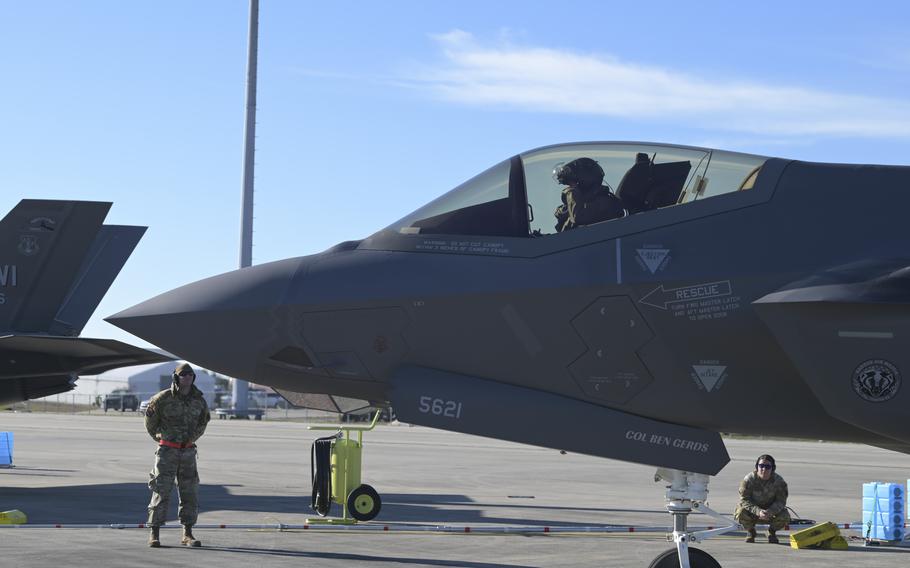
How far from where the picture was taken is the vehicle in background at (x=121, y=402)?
84.1 metres

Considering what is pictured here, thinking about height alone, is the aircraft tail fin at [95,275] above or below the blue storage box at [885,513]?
above

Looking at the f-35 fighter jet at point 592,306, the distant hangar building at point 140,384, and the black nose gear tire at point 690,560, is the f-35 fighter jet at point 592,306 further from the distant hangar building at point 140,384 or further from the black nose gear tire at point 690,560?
the distant hangar building at point 140,384

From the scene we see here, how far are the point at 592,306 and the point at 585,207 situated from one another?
0.73 meters

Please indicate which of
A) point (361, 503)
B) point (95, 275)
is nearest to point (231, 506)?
point (361, 503)

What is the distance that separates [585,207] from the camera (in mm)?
7938

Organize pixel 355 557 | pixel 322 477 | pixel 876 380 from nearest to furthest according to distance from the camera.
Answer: pixel 876 380 → pixel 355 557 → pixel 322 477

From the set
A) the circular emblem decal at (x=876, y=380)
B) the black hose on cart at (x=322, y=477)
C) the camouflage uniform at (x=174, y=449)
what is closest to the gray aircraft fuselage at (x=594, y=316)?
the circular emblem decal at (x=876, y=380)

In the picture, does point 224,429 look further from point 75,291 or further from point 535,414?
point 535,414

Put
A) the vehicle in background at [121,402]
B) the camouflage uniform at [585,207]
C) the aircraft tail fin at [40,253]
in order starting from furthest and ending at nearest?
the vehicle in background at [121,402] < the aircraft tail fin at [40,253] < the camouflage uniform at [585,207]

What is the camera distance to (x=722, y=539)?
1571 cm

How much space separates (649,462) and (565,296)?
4.15 ft

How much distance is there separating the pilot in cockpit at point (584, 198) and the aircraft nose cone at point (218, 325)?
1.96 meters

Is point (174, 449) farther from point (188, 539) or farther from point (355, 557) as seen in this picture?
point (355, 557)

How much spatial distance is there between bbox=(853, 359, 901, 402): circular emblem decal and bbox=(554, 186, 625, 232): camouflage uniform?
1864 mm
